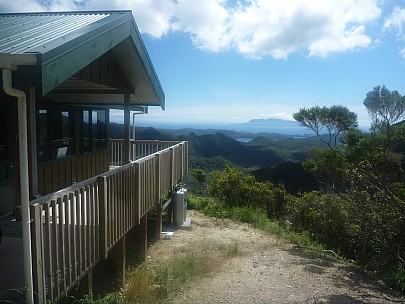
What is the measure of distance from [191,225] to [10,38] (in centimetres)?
774

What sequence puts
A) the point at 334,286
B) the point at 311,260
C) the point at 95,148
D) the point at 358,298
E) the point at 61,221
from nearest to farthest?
the point at 61,221, the point at 358,298, the point at 334,286, the point at 311,260, the point at 95,148

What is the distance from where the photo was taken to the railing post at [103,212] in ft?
14.2

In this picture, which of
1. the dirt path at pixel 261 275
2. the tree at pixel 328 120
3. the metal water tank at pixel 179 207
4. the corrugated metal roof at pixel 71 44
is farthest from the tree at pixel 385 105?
the metal water tank at pixel 179 207

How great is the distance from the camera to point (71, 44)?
356cm

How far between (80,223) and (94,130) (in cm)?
637

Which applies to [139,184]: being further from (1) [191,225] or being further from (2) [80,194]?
(1) [191,225]

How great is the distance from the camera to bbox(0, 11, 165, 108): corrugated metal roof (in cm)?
310

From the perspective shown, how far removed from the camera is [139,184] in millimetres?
6145

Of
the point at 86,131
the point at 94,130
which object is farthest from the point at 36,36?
the point at 94,130

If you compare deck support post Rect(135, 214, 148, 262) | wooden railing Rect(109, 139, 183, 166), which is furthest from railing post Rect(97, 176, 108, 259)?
wooden railing Rect(109, 139, 183, 166)

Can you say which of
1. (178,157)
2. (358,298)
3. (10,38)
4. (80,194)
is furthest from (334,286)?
(10,38)

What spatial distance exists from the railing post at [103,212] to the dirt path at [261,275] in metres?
1.50

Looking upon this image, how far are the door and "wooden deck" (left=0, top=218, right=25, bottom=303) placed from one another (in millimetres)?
1030

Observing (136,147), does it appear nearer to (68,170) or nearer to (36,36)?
(68,170)
